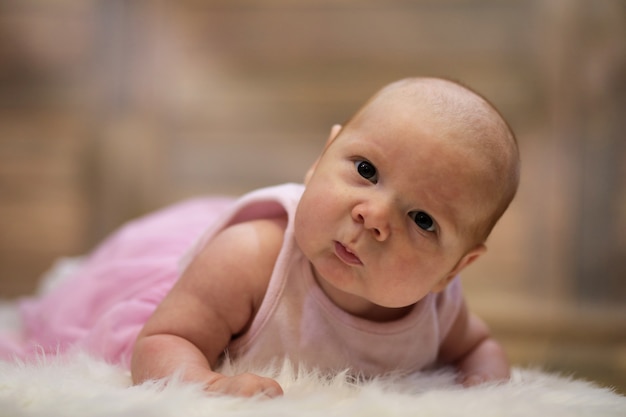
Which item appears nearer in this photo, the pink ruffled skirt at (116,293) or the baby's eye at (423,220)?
the baby's eye at (423,220)

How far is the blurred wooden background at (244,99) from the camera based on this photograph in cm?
263

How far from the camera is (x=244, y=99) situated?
267 centimetres

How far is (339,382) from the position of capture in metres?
0.84

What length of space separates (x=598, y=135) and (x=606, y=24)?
39 cm

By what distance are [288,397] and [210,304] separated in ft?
0.66

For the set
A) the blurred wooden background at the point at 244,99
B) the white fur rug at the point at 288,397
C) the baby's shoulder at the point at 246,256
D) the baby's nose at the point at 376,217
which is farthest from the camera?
the blurred wooden background at the point at 244,99

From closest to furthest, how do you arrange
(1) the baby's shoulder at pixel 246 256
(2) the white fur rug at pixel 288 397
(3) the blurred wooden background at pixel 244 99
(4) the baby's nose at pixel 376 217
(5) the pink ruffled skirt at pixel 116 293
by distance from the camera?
(2) the white fur rug at pixel 288 397
(4) the baby's nose at pixel 376 217
(1) the baby's shoulder at pixel 246 256
(5) the pink ruffled skirt at pixel 116 293
(3) the blurred wooden background at pixel 244 99

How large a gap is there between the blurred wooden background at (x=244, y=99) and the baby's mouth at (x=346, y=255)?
5.85ft

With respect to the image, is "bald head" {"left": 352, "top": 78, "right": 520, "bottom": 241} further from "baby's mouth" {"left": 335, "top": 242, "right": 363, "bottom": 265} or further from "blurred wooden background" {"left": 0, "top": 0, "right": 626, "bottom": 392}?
"blurred wooden background" {"left": 0, "top": 0, "right": 626, "bottom": 392}

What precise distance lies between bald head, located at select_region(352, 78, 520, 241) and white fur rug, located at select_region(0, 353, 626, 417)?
0.67 feet

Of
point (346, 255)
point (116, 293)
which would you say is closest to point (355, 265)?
point (346, 255)

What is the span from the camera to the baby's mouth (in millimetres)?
844

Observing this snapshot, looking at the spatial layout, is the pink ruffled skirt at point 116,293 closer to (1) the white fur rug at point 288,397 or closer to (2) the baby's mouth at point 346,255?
(1) the white fur rug at point 288,397

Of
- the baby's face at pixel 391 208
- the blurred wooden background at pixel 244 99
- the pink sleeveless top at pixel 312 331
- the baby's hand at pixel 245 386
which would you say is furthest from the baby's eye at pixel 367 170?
the blurred wooden background at pixel 244 99
